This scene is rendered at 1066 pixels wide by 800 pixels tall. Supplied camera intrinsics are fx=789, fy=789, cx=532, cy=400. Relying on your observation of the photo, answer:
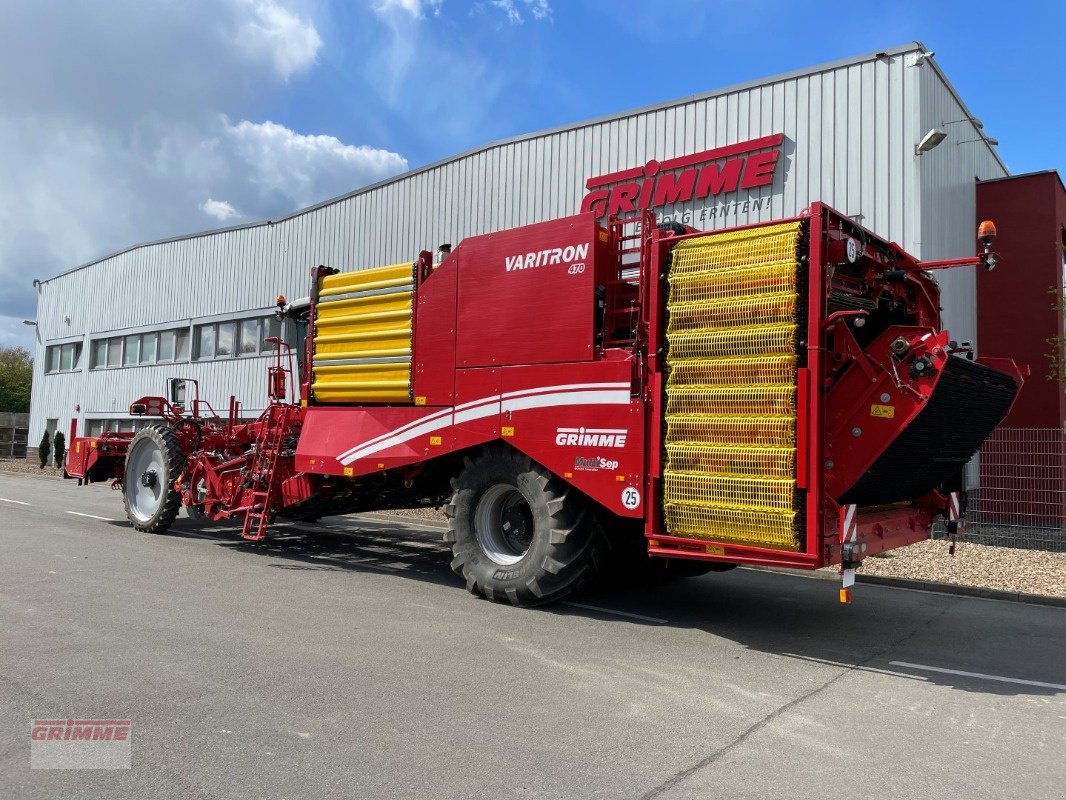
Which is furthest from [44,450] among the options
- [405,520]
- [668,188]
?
[668,188]

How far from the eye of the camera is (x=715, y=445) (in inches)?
227

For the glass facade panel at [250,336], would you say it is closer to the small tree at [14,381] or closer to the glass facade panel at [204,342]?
the glass facade panel at [204,342]

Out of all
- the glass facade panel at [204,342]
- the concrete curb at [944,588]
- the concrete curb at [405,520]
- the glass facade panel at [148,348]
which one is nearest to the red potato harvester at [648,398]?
the concrete curb at [944,588]

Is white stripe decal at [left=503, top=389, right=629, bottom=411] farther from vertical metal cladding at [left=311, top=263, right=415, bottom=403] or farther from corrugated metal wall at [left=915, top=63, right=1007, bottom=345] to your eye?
Result: corrugated metal wall at [left=915, top=63, right=1007, bottom=345]

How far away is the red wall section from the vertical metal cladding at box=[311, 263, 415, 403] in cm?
1233

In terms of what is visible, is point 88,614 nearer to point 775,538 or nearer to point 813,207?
point 775,538

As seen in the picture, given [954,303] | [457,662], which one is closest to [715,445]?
[457,662]

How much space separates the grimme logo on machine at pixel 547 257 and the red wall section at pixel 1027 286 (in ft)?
39.2

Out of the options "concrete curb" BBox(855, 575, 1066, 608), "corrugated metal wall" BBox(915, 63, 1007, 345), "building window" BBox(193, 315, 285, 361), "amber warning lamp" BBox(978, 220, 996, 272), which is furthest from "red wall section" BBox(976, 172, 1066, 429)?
"building window" BBox(193, 315, 285, 361)

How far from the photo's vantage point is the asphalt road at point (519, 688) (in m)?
3.56

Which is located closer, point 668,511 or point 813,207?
point 813,207

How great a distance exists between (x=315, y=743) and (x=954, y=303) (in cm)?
1300

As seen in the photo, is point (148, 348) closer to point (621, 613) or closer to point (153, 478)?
point (153, 478)

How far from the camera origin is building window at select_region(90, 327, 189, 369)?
25406mm
